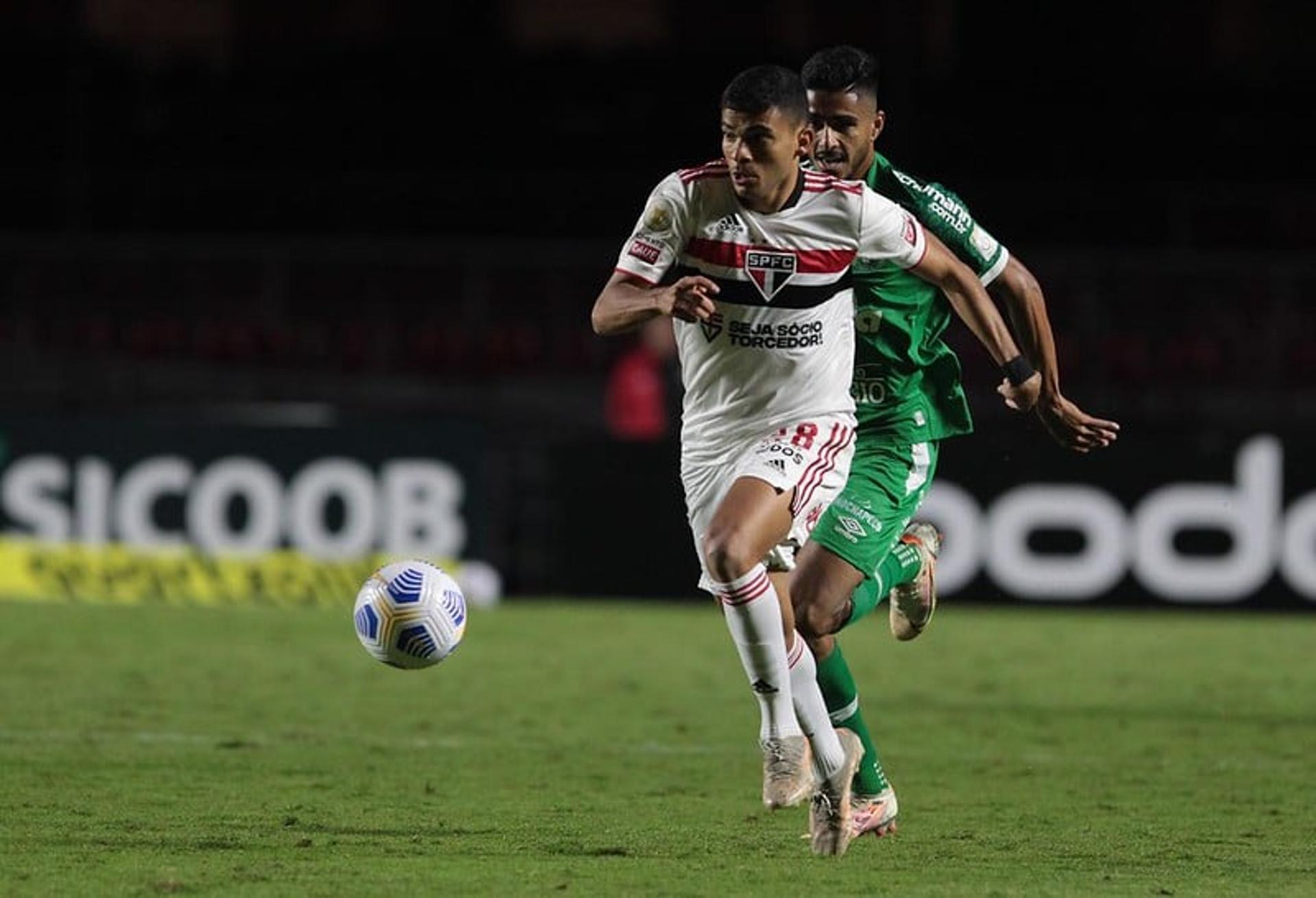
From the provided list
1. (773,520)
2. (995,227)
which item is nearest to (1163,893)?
(773,520)

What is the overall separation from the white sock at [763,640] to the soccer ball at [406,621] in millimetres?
1059

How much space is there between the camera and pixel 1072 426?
688 centimetres

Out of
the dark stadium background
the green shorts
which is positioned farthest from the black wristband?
the dark stadium background

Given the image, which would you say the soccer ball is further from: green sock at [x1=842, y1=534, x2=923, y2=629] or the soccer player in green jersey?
green sock at [x1=842, y1=534, x2=923, y2=629]

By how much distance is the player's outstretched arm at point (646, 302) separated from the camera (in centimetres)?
589

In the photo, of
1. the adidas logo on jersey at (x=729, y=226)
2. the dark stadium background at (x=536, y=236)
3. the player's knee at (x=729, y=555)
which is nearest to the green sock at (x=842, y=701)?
the player's knee at (x=729, y=555)

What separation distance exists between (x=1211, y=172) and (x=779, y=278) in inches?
677

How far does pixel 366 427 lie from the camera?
14656 mm

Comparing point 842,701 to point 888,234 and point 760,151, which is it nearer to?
point 888,234

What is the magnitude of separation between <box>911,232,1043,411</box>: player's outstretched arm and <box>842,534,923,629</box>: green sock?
0.78 meters

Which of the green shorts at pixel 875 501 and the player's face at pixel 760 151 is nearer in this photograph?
the player's face at pixel 760 151

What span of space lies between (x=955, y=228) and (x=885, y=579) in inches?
46.7

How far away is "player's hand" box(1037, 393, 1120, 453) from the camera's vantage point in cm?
688

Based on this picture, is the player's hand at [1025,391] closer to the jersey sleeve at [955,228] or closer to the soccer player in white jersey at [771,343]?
the soccer player in white jersey at [771,343]
